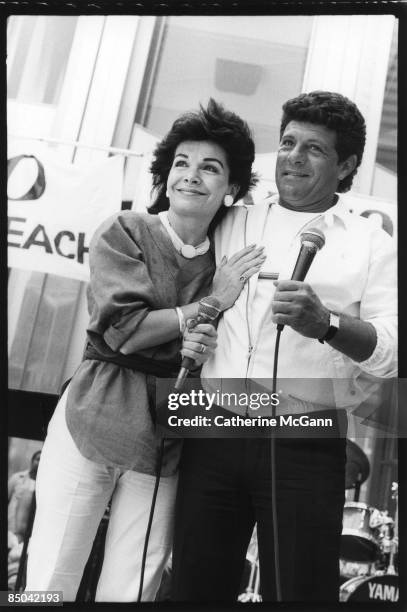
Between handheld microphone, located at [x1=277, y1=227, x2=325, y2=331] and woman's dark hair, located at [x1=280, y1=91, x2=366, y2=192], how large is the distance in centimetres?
21

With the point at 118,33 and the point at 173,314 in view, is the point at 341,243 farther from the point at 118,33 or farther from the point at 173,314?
the point at 118,33

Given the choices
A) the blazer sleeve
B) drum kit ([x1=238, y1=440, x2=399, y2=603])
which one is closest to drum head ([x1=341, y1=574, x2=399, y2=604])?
drum kit ([x1=238, y1=440, x2=399, y2=603])

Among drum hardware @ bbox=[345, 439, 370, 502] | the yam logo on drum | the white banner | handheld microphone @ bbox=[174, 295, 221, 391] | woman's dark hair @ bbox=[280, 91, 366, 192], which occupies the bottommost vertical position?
the yam logo on drum

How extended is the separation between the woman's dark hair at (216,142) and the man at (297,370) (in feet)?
0.29

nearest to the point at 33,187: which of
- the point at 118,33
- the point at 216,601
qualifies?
the point at 118,33

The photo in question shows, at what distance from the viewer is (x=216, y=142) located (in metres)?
1.77

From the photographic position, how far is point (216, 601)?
170 centimetres

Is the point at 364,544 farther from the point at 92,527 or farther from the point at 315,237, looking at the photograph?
the point at 315,237

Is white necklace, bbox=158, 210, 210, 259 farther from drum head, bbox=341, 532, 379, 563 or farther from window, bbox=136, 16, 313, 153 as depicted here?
drum head, bbox=341, 532, 379, 563

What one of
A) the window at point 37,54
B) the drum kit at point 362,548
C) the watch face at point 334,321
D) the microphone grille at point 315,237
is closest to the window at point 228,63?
the window at point 37,54

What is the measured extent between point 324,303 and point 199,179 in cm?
43

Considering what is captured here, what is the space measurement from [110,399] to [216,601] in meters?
0.55

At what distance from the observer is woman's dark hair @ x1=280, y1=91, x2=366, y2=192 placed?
1.77 m

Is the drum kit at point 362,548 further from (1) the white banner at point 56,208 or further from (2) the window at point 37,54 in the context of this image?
(2) the window at point 37,54
